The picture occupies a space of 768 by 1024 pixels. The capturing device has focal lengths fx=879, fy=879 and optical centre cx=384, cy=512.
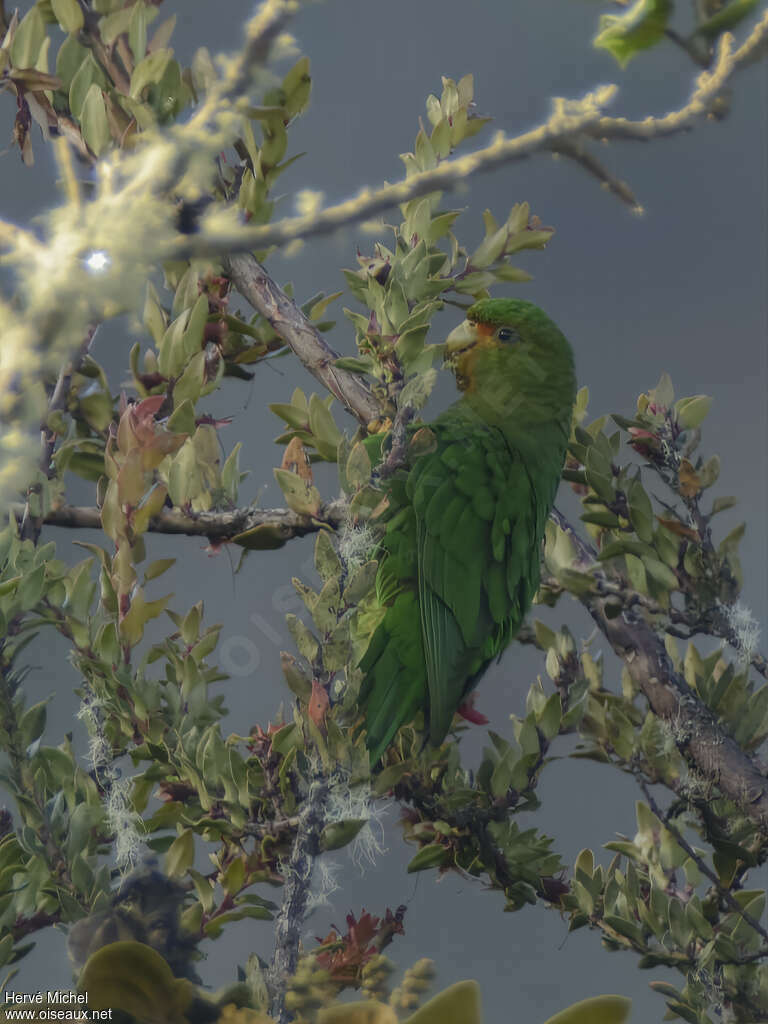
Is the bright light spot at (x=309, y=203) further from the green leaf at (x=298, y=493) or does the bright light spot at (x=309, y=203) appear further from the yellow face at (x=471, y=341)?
the yellow face at (x=471, y=341)

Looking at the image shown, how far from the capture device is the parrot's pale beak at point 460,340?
60cm

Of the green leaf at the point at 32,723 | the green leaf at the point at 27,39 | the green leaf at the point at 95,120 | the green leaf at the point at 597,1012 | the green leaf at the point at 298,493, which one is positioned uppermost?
the green leaf at the point at 27,39

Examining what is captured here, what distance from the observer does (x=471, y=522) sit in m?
0.53

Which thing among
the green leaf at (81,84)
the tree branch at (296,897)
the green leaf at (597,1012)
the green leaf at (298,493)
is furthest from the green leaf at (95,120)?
the green leaf at (597,1012)

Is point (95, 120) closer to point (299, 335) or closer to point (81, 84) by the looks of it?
point (81, 84)

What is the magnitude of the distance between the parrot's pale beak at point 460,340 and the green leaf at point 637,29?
26 centimetres

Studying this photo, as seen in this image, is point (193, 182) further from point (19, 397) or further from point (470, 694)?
point (470, 694)

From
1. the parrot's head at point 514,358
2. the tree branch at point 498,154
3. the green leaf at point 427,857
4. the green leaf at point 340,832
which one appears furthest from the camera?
the parrot's head at point 514,358

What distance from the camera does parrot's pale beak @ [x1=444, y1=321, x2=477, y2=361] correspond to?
601mm

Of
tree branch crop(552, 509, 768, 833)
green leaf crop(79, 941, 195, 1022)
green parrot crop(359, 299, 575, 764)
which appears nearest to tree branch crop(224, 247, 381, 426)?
green parrot crop(359, 299, 575, 764)

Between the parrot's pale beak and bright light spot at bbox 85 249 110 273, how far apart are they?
371mm

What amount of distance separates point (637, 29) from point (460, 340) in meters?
0.28

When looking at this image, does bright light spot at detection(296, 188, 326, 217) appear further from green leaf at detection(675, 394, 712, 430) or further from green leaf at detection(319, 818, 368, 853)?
green leaf at detection(675, 394, 712, 430)

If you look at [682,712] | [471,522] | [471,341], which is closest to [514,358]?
[471,341]
